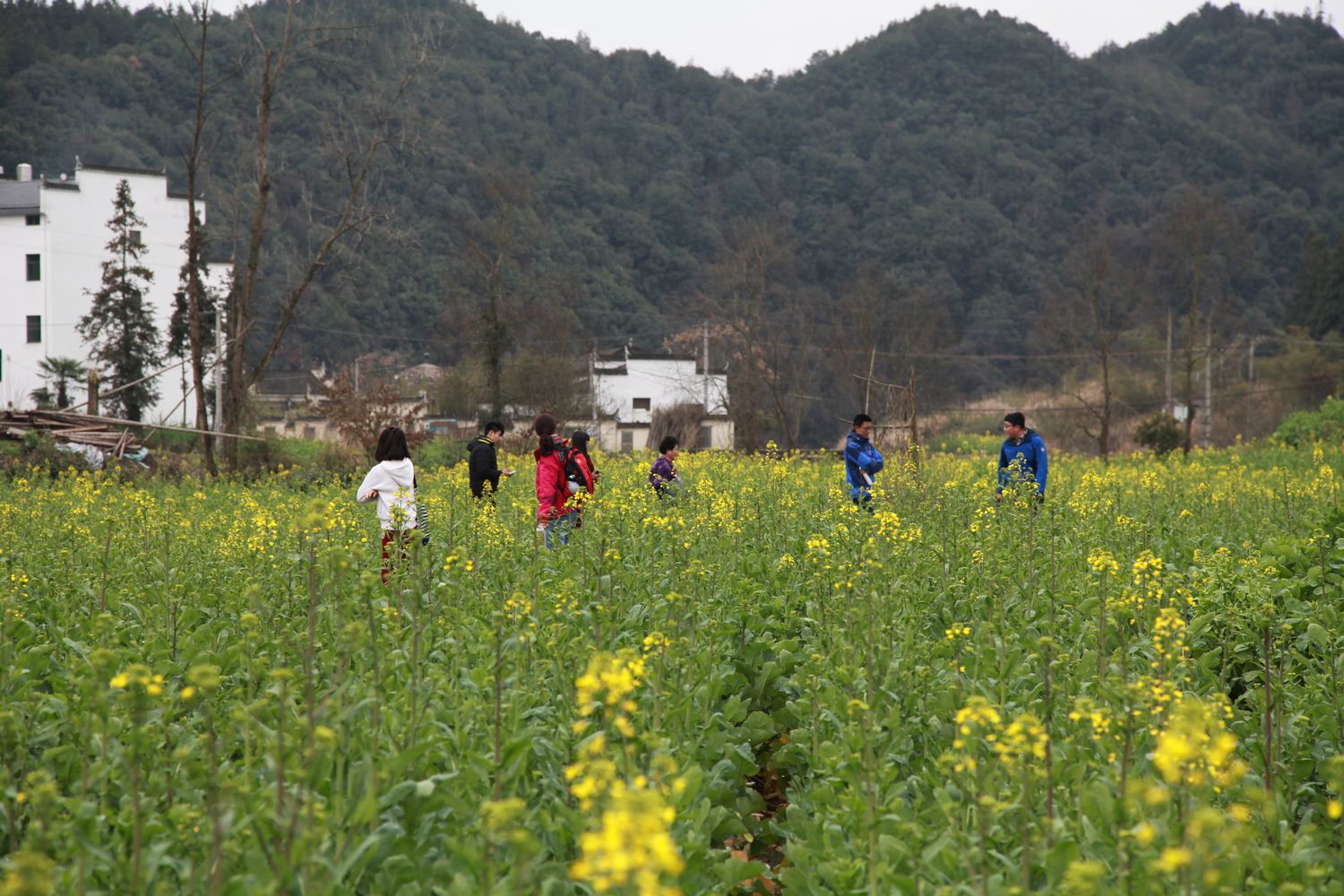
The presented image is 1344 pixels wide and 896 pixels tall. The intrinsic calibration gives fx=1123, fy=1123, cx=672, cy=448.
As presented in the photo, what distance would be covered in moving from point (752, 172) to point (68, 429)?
187 feet

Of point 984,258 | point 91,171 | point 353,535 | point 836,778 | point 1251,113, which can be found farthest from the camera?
point 1251,113

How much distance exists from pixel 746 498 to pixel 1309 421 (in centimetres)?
2337

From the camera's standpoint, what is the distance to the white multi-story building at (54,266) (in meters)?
47.6

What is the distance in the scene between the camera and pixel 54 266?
159 ft

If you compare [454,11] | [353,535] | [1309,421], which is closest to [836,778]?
[353,535]

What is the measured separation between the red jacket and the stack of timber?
14.6m

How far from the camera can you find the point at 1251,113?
8138 centimetres

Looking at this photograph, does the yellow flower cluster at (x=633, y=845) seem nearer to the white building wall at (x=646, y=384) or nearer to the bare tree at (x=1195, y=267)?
the bare tree at (x=1195, y=267)

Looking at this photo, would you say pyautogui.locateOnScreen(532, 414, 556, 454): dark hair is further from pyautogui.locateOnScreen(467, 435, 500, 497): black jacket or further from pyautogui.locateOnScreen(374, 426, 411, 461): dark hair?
pyautogui.locateOnScreen(374, 426, 411, 461): dark hair

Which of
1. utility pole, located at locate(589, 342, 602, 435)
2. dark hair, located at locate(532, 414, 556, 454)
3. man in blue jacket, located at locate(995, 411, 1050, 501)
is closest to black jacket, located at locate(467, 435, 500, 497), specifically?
dark hair, located at locate(532, 414, 556, 454)

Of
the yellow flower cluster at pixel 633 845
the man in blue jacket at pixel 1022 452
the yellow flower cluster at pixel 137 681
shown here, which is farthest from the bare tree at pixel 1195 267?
the yellow flower cluster at pixel 633 845

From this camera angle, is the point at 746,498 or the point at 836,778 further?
the point at 746,498

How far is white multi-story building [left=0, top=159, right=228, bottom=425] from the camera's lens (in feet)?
156

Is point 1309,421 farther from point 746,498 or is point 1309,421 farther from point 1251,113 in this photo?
point 1251,113
